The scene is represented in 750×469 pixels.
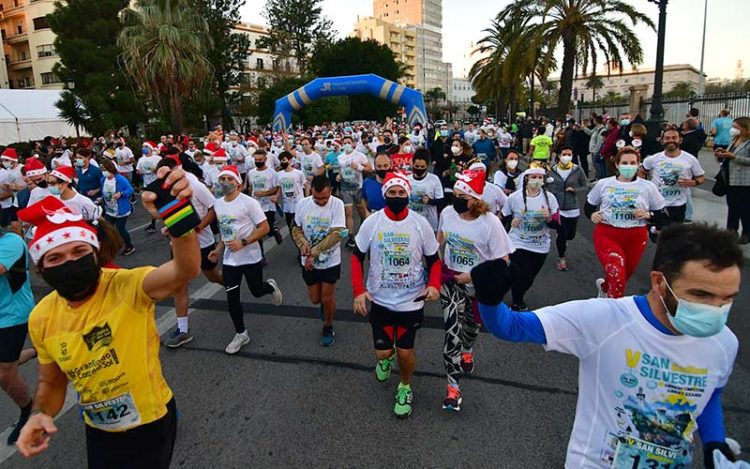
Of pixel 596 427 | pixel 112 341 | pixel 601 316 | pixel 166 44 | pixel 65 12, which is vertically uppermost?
pixel 65 12

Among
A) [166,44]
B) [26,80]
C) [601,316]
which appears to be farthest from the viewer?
[26,80]

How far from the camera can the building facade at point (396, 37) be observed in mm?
122312

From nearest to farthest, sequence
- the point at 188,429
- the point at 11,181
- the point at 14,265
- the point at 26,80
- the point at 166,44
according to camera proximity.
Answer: the point at 14,265, the point at 188,429, the point at 11,181, the point at 166,44, the point at 26,80

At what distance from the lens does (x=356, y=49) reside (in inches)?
2426

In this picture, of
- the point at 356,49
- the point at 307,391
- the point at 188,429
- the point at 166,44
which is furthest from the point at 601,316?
the point at 356,49

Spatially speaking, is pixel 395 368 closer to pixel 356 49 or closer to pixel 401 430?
pixel 401 430

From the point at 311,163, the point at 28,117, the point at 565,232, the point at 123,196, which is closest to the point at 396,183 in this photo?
the point at 565,232

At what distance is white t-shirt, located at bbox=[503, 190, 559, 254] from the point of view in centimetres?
570

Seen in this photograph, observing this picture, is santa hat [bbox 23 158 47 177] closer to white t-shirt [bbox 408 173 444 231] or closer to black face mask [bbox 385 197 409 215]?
white t-shirt [bbox 408 173 444 231]

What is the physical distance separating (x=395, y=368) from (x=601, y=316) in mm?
2966

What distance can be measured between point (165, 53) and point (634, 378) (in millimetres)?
28881

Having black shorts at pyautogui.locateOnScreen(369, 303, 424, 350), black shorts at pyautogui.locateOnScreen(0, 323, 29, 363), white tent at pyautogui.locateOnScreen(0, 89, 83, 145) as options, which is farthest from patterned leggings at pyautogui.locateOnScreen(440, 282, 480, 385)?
white tent at pyautogui.locateOnScreen(0, 89, 83, 145)

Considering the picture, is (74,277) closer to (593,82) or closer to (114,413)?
(114,413)

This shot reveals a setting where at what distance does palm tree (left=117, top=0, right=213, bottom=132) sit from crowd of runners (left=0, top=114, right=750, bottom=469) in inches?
848
